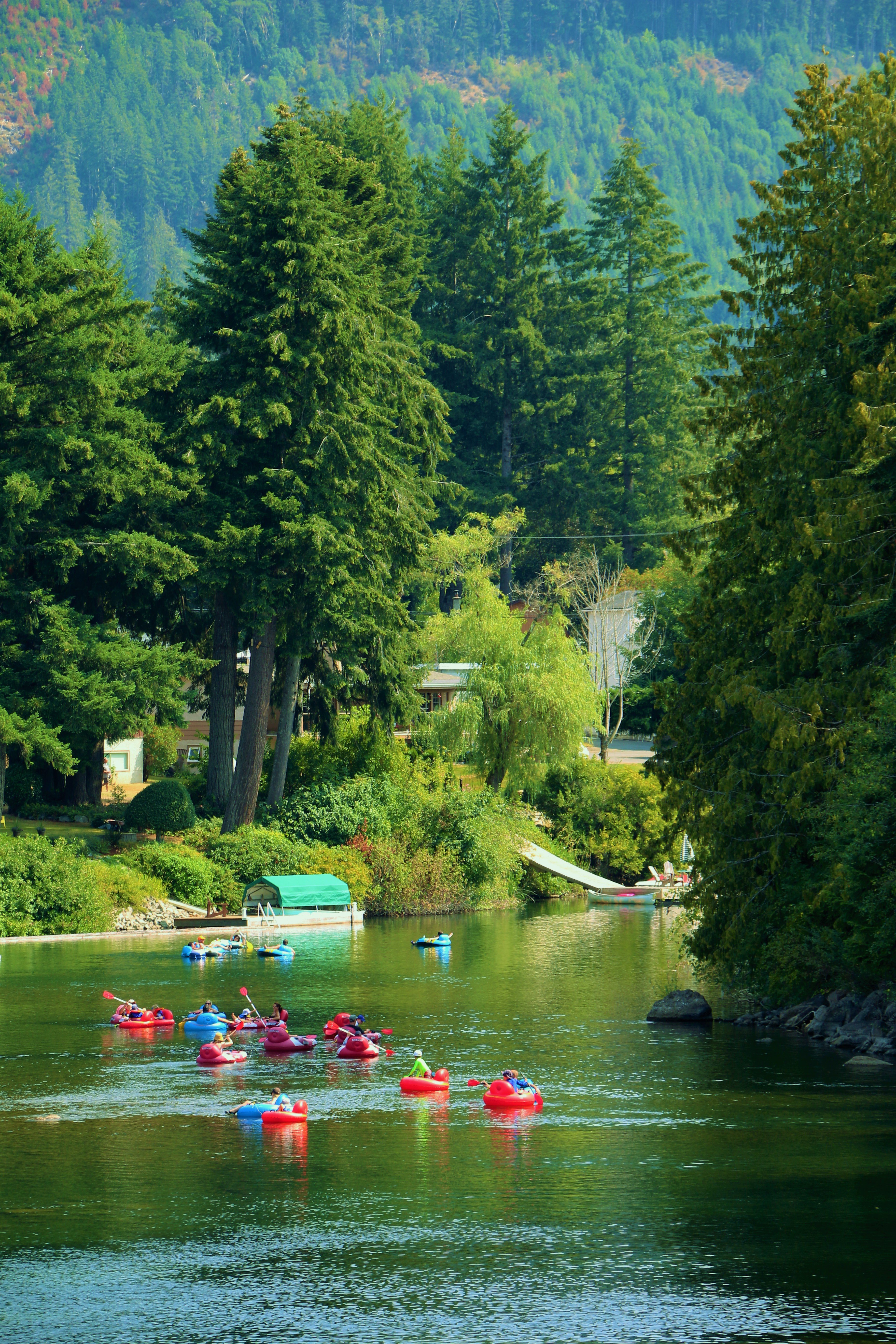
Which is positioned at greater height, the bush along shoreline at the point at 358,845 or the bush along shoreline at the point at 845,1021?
the bush along shoreline at the point at 358,845

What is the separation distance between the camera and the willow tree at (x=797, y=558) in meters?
32.0

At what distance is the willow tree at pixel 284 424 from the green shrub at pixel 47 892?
9.08 metres

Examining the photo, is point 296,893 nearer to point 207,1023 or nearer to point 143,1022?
point 143,1022

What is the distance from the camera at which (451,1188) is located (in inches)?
903

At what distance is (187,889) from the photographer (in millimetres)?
57094

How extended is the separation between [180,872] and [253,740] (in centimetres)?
644

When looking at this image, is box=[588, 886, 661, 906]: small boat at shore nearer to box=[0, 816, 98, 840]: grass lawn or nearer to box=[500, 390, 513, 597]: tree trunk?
box=[0, 816, 98, 840]: grass lawn

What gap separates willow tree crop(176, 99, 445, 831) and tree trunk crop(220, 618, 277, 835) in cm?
6

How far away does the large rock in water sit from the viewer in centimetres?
3694

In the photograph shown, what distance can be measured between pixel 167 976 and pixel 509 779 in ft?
93.8

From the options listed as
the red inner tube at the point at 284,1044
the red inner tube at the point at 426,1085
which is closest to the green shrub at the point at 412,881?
the red inner tube at the point at 284,1044

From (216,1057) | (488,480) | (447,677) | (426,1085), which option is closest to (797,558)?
(426,1085)

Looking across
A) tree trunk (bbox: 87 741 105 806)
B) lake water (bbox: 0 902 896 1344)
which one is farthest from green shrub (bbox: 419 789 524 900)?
lake water (bbox: 0 902 896 1344)

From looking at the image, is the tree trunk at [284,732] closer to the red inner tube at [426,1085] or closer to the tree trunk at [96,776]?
the tree trunk at [96,776]
